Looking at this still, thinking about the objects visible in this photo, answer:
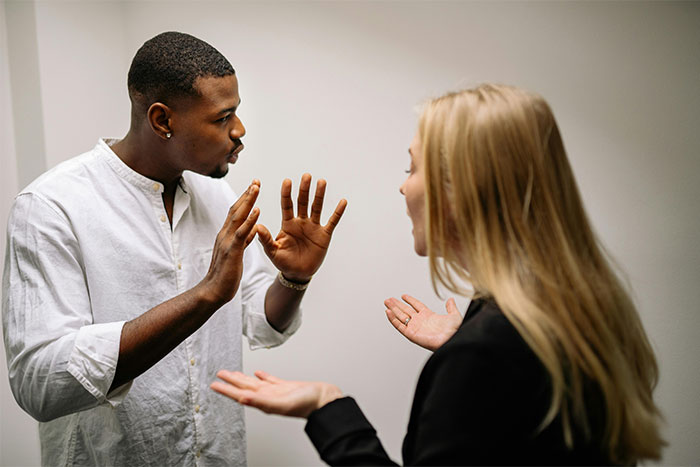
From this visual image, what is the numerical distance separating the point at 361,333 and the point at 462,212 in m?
1.27

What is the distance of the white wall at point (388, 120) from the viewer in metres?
1.84

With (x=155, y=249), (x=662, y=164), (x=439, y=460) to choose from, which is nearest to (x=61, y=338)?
(x=155, y=249)

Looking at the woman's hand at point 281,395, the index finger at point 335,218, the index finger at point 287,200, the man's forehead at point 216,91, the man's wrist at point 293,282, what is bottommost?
the man's wrist at point 293,282

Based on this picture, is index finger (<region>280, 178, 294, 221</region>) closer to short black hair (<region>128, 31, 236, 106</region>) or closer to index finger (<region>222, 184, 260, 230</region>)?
index finger (<region>222, 184, 260, 230</region>)

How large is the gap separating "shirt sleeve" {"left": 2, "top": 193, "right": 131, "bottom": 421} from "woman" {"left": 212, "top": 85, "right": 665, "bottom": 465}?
396mm

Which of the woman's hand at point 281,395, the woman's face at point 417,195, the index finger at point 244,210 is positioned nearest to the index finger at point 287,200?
the index finger at point 244,210

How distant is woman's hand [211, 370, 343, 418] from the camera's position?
981mm

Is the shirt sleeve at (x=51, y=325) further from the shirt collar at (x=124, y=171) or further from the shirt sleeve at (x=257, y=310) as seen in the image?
the shirt sleeve at (x=257, y=310)

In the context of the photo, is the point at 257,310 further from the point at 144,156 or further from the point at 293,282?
the point at 144,156

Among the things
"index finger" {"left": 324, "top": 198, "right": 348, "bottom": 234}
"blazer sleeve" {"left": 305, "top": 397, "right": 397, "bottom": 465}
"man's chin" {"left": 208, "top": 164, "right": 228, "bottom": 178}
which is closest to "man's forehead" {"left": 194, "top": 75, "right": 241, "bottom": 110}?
"man's chin" {"left": 208, "top": 164, "right": 228, "bottom": 178}

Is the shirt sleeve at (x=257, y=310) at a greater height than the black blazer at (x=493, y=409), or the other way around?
the black blazer at (x=493, y=409)

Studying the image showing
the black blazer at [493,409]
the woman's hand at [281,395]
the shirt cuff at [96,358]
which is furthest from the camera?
the shirt cuff at [96,358]

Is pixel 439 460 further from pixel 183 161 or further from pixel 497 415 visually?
pixel 183 161

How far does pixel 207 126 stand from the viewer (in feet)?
4.80
